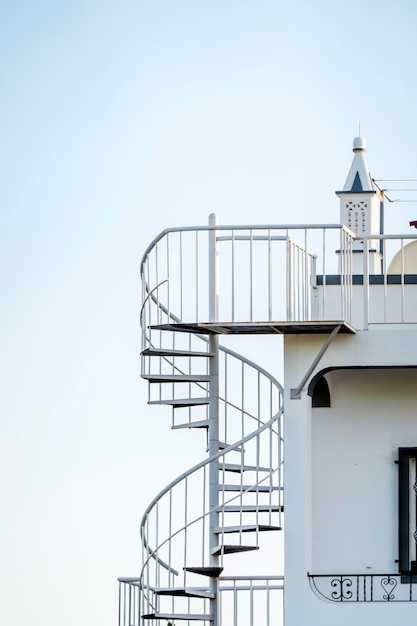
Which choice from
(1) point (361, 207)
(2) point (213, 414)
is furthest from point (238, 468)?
(1) point (361, 207)

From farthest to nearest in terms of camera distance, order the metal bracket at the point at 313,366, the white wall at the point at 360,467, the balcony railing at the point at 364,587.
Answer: the white wall at the point at 360,467
the balcony railing at the point at 364,587
the metal bracket at the point at 313,366

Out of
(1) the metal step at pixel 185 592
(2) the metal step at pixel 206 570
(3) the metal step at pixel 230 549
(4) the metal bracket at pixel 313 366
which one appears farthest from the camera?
(1) the metal step at pixel 185 592

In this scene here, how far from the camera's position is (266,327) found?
18.5m

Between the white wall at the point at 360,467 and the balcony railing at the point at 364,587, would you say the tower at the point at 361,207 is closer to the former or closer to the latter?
the white wall at the point at 360,467

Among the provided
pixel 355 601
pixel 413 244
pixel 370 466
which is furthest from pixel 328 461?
pixel 413 244

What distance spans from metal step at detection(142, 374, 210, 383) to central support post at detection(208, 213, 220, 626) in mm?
177

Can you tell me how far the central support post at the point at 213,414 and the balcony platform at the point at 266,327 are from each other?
0.18m

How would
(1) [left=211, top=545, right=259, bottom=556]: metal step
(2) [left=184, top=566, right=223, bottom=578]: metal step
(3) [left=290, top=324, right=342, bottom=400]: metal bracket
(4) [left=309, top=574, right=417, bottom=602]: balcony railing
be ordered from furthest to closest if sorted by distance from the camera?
(2) [left=184, top=566, right=223, bottom=578]: metal step, (1) [left=211, top=545, right=259, bottom=556]: metal step, (4) [left=309, top=574, right=417, bottom=602]: balcony railing, (3) [left=290, top=324, right=342, bottom=400]: metal bracket

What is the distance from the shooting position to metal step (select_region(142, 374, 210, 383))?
2022 cm

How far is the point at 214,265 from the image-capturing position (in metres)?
18.9

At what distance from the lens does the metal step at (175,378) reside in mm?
20219

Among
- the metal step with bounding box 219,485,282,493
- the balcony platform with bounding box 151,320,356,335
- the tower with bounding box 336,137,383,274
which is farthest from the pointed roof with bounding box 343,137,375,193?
the metal step with bounding box 219,485,282,493

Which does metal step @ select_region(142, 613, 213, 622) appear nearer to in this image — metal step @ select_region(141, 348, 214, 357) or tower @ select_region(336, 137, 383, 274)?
metal step @ select_region(141, 348, 214, 357)

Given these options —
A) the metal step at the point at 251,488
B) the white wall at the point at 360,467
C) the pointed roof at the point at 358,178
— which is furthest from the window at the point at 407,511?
the pointed roof at the point at 358,178
